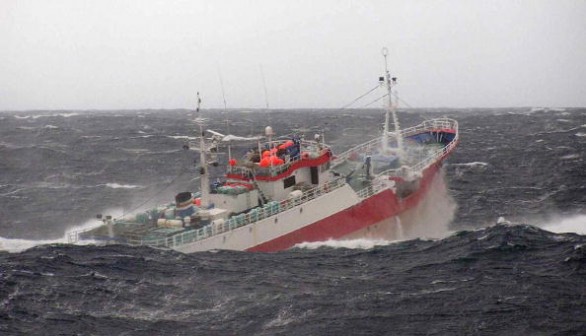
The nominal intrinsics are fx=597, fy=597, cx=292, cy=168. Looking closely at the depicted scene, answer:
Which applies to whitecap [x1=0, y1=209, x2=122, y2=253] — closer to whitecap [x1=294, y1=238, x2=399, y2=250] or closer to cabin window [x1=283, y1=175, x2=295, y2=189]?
cabin window [x1=283, y1=175, x2=295, y2=189]

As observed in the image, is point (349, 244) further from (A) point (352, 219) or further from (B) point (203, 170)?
(B) point (203, 170)

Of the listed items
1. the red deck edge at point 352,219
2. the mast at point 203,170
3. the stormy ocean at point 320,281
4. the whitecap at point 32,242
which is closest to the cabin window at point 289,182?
the red deck edge at point 352,219

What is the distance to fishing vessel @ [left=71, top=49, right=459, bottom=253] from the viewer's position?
31344 millimetres

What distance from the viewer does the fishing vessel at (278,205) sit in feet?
103

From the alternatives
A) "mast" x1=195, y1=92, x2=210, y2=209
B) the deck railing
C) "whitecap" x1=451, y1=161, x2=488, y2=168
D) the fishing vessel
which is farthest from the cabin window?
"whitecap" x1=451, y1=161, x2=488, y2=168

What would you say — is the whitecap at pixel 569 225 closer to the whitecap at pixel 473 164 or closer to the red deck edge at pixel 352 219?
the red deck edge at pixel 352 219

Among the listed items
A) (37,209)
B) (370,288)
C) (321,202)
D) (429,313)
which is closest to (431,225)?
(321,202)

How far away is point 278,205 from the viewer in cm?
3334

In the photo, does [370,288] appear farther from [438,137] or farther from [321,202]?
[438,137]

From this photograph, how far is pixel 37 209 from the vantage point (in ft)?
152

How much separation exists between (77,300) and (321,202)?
16.1 metres

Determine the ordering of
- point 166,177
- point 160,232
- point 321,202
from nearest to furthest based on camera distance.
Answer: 1. point 160,232
2. point 321,202
3. point 166,177

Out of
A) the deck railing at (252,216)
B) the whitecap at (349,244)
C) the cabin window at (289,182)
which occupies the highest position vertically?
the cabin window at (289,182)

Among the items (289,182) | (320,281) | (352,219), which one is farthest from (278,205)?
(320,281)
